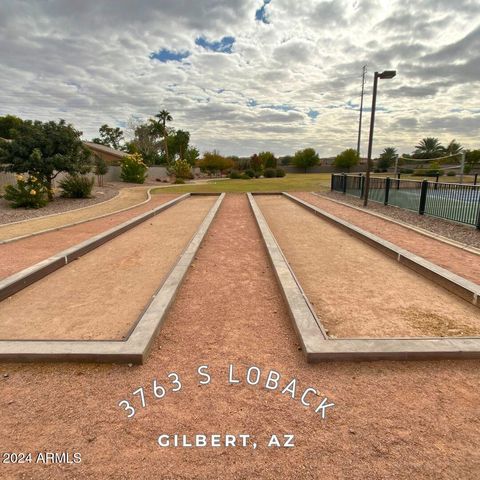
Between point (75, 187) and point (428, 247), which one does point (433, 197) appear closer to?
point (428, 247)

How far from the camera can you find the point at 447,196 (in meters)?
10.3

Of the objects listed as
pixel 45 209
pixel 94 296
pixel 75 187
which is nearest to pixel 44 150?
pixel 75 187

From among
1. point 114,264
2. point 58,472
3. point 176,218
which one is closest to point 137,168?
point 176,218

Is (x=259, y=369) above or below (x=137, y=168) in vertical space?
below

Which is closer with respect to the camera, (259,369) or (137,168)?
(259,369)

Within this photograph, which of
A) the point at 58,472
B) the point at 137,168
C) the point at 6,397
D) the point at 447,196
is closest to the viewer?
the point at 58,472

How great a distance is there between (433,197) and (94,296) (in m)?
11.5

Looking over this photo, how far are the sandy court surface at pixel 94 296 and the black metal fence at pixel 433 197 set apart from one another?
27.8 ft

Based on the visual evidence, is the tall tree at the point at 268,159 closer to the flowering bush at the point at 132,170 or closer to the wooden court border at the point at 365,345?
the flowering bush at the point at 132,170

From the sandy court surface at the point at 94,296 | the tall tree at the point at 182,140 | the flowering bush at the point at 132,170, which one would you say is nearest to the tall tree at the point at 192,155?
the tall tree at the point at 182,140

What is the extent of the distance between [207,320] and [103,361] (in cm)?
121

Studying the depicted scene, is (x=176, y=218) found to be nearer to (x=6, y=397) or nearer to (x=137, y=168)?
(x=6, y=397)

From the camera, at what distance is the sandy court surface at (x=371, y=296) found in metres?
3.40

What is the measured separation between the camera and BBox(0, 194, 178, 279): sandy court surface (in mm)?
5688
